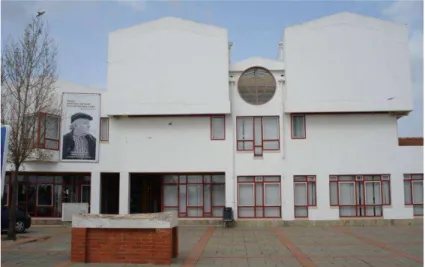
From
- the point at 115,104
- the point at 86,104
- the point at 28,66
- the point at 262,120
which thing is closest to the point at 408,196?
the point at 262,120

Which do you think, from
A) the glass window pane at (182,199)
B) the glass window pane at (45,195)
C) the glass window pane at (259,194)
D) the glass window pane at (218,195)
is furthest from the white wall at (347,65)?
the glass window pane at (45,195)

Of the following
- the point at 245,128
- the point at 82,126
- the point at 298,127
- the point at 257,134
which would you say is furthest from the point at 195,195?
the point at 82,126

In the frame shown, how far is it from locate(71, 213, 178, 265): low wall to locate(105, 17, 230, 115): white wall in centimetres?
1420

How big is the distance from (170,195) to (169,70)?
701cm

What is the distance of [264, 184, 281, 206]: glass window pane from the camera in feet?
90.4

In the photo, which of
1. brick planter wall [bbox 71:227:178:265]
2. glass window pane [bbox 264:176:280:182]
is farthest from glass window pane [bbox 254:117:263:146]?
brick planter wall [bbox 71:227:178:265]

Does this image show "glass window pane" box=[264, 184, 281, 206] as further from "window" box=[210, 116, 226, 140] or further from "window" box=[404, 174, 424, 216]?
"window" box=[404, 174, 424, 216]

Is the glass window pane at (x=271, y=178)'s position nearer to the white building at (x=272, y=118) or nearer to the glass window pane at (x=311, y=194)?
the white building at (x=272, y=118)

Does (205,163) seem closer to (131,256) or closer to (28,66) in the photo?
(28,66)

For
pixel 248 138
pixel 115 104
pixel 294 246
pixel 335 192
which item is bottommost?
pixel 294 246

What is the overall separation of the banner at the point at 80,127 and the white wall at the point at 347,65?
1041cm

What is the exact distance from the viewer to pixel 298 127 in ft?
91.9

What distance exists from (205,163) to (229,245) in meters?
9.68

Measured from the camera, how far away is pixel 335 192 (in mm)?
27500
